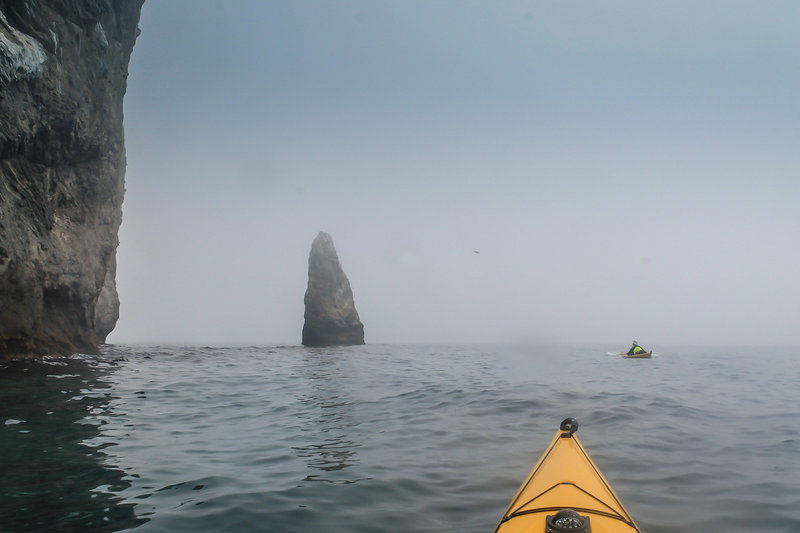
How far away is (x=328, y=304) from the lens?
174 ft

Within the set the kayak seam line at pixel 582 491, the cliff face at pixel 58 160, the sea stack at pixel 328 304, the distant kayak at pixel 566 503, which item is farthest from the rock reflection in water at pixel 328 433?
the sea stack at pixel 328 304

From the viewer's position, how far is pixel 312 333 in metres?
52.9

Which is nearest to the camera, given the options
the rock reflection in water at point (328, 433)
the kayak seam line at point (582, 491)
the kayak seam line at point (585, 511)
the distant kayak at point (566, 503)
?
the distant kayak at point (566, 503)

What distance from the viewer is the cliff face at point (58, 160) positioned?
50.6 ft

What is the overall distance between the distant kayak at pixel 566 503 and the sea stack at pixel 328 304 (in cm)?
4850

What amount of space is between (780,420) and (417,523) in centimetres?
1022

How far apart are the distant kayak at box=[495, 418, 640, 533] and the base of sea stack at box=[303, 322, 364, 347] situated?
159 ft

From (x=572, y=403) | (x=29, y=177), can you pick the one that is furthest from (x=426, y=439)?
(x=29, y=177)

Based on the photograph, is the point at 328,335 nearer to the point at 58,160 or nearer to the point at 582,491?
the point at 58,160

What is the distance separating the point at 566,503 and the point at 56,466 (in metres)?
6.79

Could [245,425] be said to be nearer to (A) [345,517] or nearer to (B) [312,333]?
(A) [345,517]

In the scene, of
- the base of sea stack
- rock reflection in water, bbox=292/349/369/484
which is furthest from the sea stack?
rock reflection in water, bbox=292/349/369/484

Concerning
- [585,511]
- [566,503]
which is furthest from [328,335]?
[585,511]

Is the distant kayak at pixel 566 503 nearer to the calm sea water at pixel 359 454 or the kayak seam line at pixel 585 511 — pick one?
the kayak seam line at pixel 585 511
